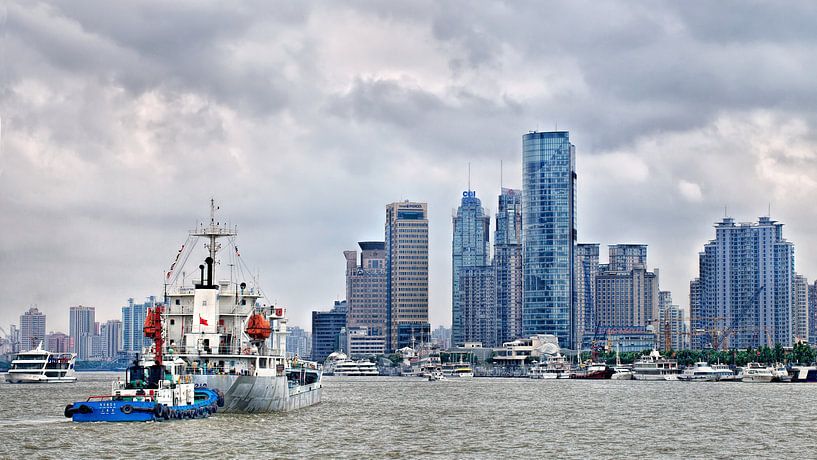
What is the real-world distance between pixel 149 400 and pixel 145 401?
0.27 metres

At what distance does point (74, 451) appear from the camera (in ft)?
236

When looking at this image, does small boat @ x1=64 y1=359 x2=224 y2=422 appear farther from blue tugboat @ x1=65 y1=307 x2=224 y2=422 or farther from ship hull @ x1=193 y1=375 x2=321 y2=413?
ship hull @ x1=193 y1=375 x2=321 y2=413

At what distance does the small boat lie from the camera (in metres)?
85.6

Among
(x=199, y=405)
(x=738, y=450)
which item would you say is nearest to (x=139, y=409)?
(x=199, y=405)

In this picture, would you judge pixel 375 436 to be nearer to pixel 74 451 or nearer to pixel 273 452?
pixel 273 452

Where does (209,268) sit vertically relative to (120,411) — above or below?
above

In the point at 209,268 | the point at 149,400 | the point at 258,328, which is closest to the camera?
the point at 149,400

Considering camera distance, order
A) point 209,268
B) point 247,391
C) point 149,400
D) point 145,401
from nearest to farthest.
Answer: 1. point 145,401
2. point 149,400
3. point 247,391
4. point 209,268

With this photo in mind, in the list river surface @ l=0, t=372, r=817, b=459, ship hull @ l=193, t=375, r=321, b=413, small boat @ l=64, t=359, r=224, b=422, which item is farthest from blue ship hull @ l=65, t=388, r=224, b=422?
ship hull @ l=193, t=375, r=321, b=413

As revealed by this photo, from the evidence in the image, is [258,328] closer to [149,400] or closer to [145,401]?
[149,400]

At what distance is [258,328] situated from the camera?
341ft

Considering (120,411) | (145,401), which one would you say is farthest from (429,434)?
(120,411)

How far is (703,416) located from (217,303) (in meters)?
44.4

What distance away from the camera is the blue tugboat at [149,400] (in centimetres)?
8562
